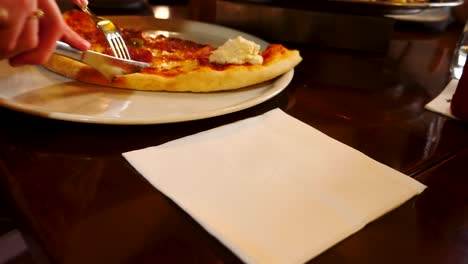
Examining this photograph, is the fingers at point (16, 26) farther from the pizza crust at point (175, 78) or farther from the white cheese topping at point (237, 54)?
the white cheese topping at point (237, 54)

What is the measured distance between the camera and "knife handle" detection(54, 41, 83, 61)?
0.62 metres

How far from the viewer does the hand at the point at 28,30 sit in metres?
0.46

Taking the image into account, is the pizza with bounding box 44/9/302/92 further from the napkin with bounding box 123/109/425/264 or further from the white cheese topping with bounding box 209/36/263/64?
the napkin with bounding box 123/109/425/264

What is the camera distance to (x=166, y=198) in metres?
0.45

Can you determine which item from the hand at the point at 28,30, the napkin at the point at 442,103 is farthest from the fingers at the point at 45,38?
the napkin at the point at 442,103

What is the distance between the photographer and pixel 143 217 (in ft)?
1.37

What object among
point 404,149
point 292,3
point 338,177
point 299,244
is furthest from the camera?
point 292,3

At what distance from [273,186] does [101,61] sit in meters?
0.36

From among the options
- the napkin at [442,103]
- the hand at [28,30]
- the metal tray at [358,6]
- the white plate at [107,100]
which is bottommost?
the napkin at [442,103]

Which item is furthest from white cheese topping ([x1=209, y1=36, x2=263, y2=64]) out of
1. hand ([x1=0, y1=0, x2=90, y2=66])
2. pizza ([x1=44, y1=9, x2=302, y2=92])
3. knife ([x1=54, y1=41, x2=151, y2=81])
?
hand ([x1=0, y1=0, x2=90, y2=66])

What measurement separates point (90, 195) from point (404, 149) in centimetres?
41

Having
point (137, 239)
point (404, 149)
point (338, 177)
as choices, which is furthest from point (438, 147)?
point (137, 239)

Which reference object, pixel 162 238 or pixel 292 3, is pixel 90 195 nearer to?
pixel 162 238

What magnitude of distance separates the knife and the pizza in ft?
0.03
